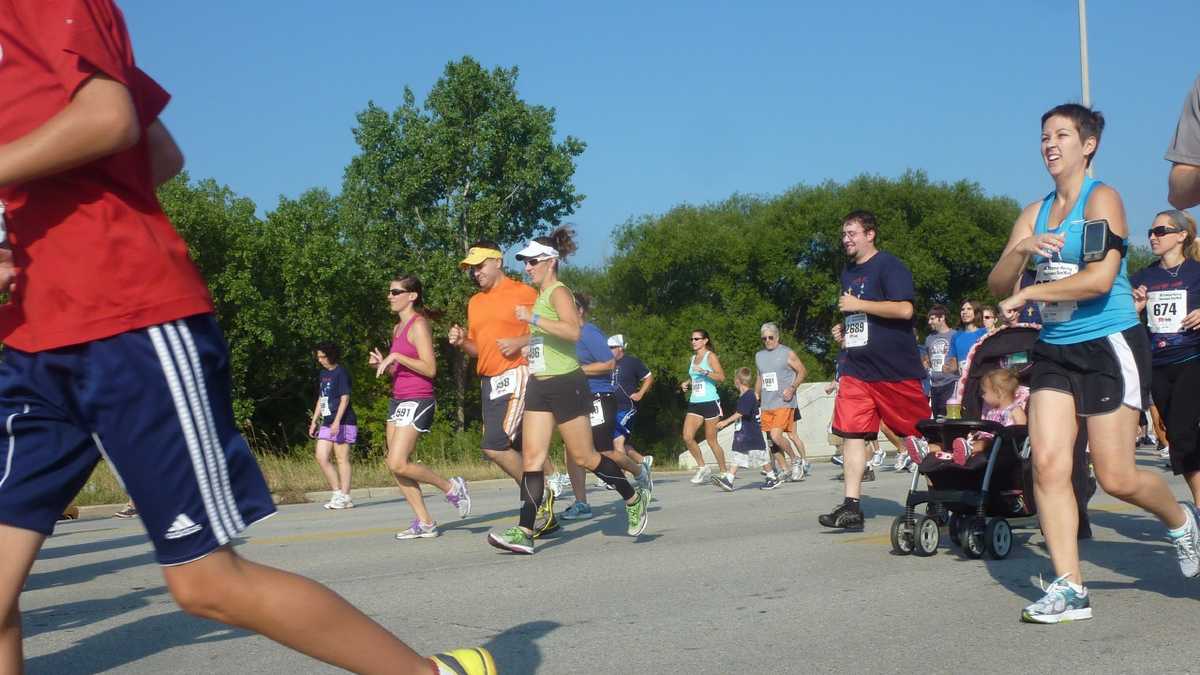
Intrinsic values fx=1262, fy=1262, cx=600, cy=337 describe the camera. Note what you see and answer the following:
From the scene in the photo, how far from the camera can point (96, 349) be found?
2.65 m

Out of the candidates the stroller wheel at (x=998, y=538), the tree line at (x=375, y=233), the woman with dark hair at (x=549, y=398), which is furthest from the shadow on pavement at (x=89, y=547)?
the tree line at (x=375, y=233)

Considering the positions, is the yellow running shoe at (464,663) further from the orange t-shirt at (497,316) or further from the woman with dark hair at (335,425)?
the woman with dark hair at (335,425)

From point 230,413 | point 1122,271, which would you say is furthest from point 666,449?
point 230,413

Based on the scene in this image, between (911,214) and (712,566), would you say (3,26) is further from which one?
(911,214)

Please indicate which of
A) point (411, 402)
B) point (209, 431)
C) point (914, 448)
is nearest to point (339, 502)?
point (411, 402)

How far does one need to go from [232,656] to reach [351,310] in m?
38.3

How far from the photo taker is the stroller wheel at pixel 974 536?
6.99m

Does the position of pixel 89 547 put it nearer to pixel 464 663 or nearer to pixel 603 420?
pixel 603 420

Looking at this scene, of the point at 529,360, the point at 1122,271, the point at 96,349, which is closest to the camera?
the point at 96,349

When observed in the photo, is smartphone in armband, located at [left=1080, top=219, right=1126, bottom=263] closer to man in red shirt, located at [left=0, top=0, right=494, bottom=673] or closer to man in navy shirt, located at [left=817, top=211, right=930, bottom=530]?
man in navy shirt, located at [left=817, top=211, right=930, bottom=530]

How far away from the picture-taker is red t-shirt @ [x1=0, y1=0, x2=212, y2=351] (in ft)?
8.64

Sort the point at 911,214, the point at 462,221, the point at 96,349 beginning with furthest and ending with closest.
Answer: the point at 911,214
the point at 462,221
the point at 96,349

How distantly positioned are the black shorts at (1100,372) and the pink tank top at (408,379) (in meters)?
5.17

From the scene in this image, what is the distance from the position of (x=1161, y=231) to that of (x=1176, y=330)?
0.70m
